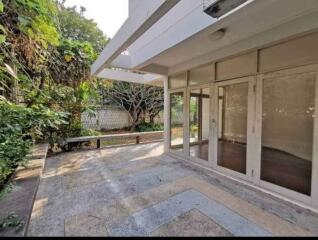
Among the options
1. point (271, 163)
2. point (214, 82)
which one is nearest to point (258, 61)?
point (214, 82)

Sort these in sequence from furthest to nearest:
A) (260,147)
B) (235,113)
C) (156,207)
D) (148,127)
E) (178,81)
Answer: (148,127) < (178,81) < (235,113) < (260,147) < (156,207)

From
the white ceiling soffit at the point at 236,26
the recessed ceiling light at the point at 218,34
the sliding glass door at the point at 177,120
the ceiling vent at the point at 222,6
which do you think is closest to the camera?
the ceiling vent at the point at 222,6

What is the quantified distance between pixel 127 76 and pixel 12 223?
16.9 ft

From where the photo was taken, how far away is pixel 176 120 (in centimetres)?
500

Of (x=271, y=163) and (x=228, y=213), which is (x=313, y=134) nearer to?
(x=271, y=163)

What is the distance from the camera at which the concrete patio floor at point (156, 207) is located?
1.97 metres

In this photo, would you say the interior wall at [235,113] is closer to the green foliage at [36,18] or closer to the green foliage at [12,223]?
the green foliage at [36,18]

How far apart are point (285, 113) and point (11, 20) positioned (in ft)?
13.8

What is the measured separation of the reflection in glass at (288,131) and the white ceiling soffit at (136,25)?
6.95 feet

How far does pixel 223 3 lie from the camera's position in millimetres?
1632

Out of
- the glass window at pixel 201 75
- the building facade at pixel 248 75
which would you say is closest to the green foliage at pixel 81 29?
the glass window at pixel 201 75

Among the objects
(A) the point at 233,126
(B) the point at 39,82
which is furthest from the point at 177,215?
(B) the point at 39,82

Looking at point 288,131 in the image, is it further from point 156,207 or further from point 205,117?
point 156,207

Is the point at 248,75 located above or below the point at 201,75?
below
